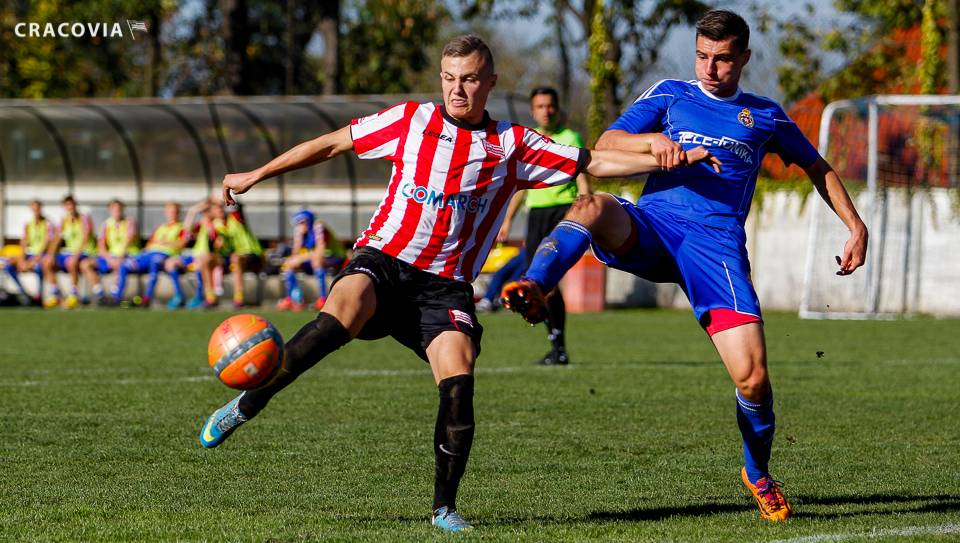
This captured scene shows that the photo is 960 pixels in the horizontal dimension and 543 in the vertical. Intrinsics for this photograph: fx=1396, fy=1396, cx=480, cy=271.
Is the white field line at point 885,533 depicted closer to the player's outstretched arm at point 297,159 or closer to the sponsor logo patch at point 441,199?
the sponsor logo patch at point 441,199

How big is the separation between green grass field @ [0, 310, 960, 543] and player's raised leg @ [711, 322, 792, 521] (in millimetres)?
103

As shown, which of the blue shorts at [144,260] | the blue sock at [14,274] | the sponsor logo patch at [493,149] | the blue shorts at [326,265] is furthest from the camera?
the blue sock at [14,274]

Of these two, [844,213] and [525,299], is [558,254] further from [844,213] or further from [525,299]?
[844,213]

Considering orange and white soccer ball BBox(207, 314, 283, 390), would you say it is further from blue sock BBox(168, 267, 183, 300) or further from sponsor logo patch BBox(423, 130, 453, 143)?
blue sock BBox(168, 267, 183, 300)

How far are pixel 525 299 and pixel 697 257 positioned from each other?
1054mm

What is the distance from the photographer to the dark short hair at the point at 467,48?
522 cm

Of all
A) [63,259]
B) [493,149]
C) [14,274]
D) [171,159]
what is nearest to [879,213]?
[171,159]

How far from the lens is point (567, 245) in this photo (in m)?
5.27

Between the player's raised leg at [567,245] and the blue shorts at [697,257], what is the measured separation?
0.09 m

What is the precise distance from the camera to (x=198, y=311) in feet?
69.8

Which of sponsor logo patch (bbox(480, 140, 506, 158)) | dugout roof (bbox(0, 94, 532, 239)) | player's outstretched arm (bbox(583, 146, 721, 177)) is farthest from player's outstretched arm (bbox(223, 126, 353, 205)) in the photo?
dugout roof (bbox(0, 94, 532, 239))

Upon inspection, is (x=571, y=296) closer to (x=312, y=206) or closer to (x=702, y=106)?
(x=312, y=206)

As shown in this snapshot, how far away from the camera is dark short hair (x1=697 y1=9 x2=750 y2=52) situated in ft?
18.3

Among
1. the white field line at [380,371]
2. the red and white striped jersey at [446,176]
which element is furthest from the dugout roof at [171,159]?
the red and white striped jersey at [446,176]
